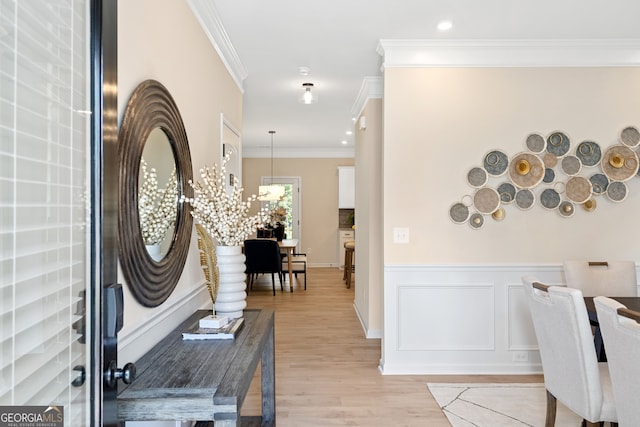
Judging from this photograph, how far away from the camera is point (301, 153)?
962 centimetres

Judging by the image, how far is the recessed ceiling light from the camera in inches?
120

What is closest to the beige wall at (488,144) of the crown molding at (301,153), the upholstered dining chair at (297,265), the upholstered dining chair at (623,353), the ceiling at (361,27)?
the ceiling at (361,27)

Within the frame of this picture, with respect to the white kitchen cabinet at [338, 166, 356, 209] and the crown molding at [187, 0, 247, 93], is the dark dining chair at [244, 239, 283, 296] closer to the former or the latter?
the crown molding at [187, 0, 247, 93]

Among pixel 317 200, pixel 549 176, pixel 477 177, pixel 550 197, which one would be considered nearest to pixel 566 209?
pixel 550 197

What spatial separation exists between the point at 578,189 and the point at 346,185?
6300 mm

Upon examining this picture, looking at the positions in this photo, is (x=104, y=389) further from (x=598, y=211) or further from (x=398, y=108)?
(x=598, y=211)

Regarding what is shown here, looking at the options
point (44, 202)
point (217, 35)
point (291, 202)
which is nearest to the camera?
point (44, 202)

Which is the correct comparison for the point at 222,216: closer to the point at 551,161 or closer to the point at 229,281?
A: the point at 229,281

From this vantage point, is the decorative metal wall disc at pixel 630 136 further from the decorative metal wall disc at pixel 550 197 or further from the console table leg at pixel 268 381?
the console table leg at pixel 268 381

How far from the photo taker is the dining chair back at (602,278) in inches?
120

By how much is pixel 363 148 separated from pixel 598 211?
2403 mm

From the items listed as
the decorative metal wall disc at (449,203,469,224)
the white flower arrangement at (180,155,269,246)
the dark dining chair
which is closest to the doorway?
the dark dining chair

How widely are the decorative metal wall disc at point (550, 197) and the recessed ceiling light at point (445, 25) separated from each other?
155 centimetres

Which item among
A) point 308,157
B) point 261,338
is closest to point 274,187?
point 308,157
